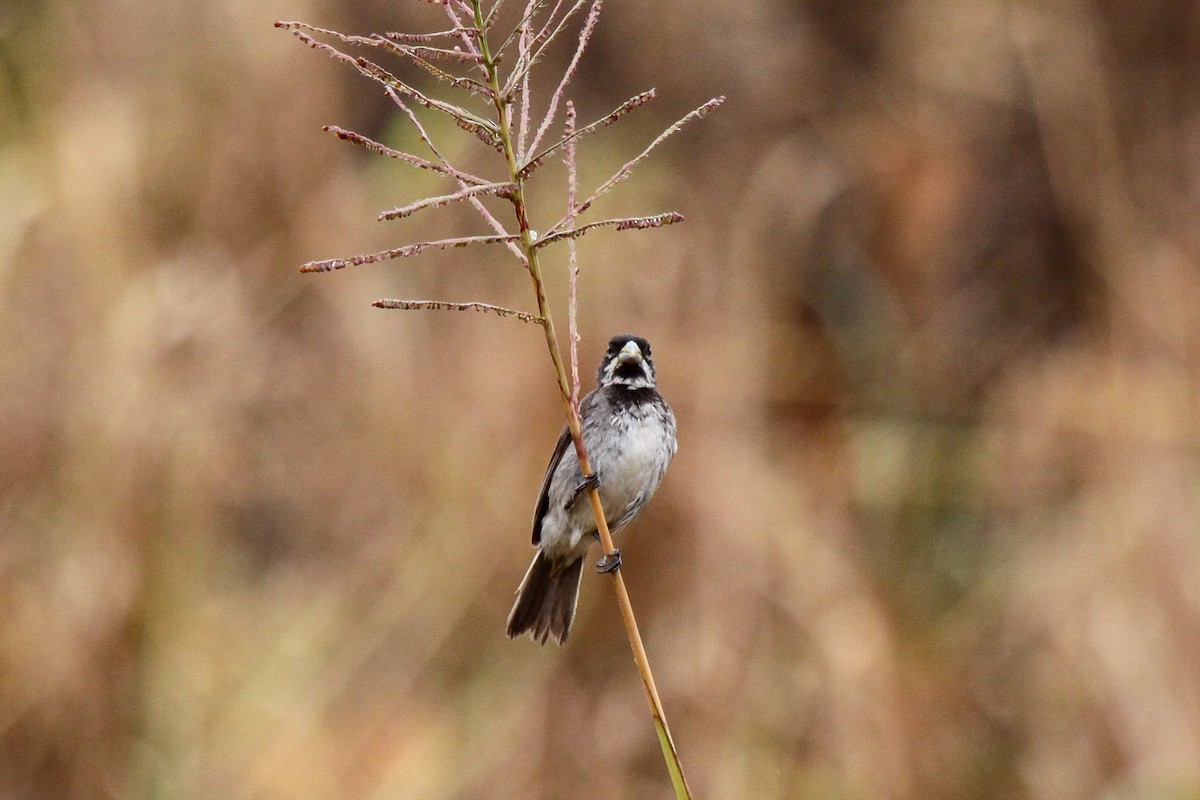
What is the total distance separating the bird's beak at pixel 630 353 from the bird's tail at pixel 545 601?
0.75m

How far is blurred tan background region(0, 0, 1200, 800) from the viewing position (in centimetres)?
526

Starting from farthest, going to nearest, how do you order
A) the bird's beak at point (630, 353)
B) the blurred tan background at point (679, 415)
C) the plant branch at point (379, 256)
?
the blurred tan background at point (679, 415)
the bird's beak at point (630, 353)
the plant branch at point (379, 256)

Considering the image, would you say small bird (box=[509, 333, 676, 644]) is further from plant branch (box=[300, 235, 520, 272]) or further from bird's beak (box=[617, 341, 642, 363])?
plant branch (box=[300, 235, 520, 272])

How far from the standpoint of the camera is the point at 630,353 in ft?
11.5

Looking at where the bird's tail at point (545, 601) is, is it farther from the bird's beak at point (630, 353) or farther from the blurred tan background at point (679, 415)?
the blurred tan background at point (679, 415)

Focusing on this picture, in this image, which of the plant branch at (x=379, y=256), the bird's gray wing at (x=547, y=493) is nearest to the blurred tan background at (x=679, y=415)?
the bird's gray wing at (x=547, y=493)

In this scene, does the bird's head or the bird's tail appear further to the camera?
the bird's tail

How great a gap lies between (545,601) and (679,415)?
1.85 meters

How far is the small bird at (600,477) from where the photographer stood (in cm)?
350

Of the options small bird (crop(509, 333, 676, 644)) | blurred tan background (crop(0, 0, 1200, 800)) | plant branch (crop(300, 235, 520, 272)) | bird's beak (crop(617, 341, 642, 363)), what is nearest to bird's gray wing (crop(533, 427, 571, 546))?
small bird (crop(509, 333, 676, 644))

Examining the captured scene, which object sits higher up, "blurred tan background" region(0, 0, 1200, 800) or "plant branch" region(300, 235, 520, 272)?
"blurred tan background" region(0, 0, 1200, 800)

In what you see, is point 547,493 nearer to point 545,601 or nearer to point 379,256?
point 545,601

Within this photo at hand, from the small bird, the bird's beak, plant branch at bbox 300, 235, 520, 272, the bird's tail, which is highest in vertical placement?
the bird's beak

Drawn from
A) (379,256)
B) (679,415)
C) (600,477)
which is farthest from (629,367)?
(379,256)
